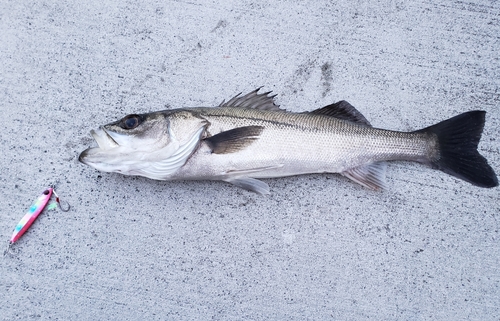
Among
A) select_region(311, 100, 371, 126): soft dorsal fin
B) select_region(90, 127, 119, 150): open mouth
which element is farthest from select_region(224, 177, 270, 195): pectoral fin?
select_region(90, 127, 119, 150): open mouth

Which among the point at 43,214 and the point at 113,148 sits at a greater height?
the point at 113,148

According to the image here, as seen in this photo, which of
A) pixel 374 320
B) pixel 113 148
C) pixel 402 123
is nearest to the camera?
pixel 113 148

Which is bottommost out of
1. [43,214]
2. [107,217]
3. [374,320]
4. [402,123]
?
[374,320]

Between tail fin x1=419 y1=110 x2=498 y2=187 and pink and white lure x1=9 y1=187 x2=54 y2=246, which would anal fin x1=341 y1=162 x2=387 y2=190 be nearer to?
tail fin x1=419 y1=110 x2=498 y2=187

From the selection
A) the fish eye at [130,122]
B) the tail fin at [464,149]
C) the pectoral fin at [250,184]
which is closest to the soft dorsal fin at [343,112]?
the tail fin at [464,149]

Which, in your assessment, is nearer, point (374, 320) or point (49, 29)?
point (374, 320)

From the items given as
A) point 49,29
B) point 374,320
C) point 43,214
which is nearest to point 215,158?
point 43,214

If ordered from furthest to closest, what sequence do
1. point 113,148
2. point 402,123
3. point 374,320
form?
point 402,123 < point 374,320 < point 113,148

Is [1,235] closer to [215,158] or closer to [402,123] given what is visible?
[215,158]
